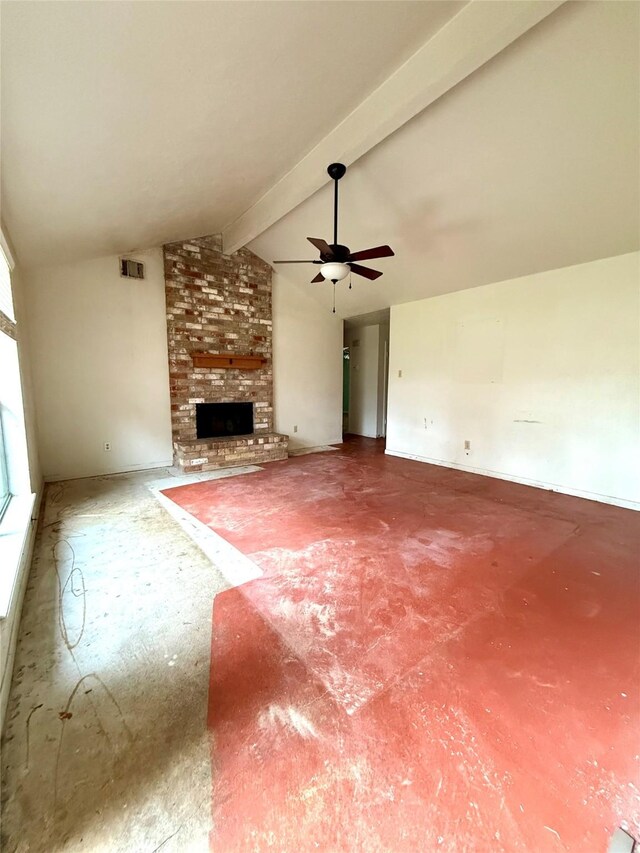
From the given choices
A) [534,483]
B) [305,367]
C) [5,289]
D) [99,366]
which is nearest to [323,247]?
[5,289]

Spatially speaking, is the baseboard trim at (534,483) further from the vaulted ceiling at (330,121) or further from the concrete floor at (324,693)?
the vaulted ceiling at (330,121)

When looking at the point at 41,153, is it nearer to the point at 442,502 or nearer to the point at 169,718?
the point at 169,718

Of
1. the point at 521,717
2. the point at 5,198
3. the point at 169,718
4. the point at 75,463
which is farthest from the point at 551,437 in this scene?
the point at 75,463

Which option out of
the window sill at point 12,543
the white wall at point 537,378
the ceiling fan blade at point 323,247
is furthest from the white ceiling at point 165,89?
the white wall at point 537,378

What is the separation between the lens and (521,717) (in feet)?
4.45

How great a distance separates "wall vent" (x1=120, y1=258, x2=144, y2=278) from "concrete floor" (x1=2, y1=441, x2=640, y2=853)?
352 centimetres

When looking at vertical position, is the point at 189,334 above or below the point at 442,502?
above

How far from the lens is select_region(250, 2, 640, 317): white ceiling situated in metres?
2.04

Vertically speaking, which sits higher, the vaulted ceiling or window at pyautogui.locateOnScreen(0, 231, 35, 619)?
the vaulted ceiling

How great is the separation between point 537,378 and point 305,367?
3901 millimetres

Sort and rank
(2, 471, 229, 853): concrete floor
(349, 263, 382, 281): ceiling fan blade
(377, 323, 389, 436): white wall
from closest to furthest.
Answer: (2, 471, 229, 853): concrete floor
(349, 263, 382, 281): ceiling fan blade
(377, 323, 389, 436): white wall

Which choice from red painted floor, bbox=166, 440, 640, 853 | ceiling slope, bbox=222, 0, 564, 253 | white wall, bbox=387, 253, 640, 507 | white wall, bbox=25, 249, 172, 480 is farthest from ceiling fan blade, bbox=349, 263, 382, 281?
white wall, bbox=25, 249, 172, 480

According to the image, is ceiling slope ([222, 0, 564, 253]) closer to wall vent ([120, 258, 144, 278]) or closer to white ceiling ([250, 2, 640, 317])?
white ceiling ([250, 2, 640, 317])

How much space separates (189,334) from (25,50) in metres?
3.87
